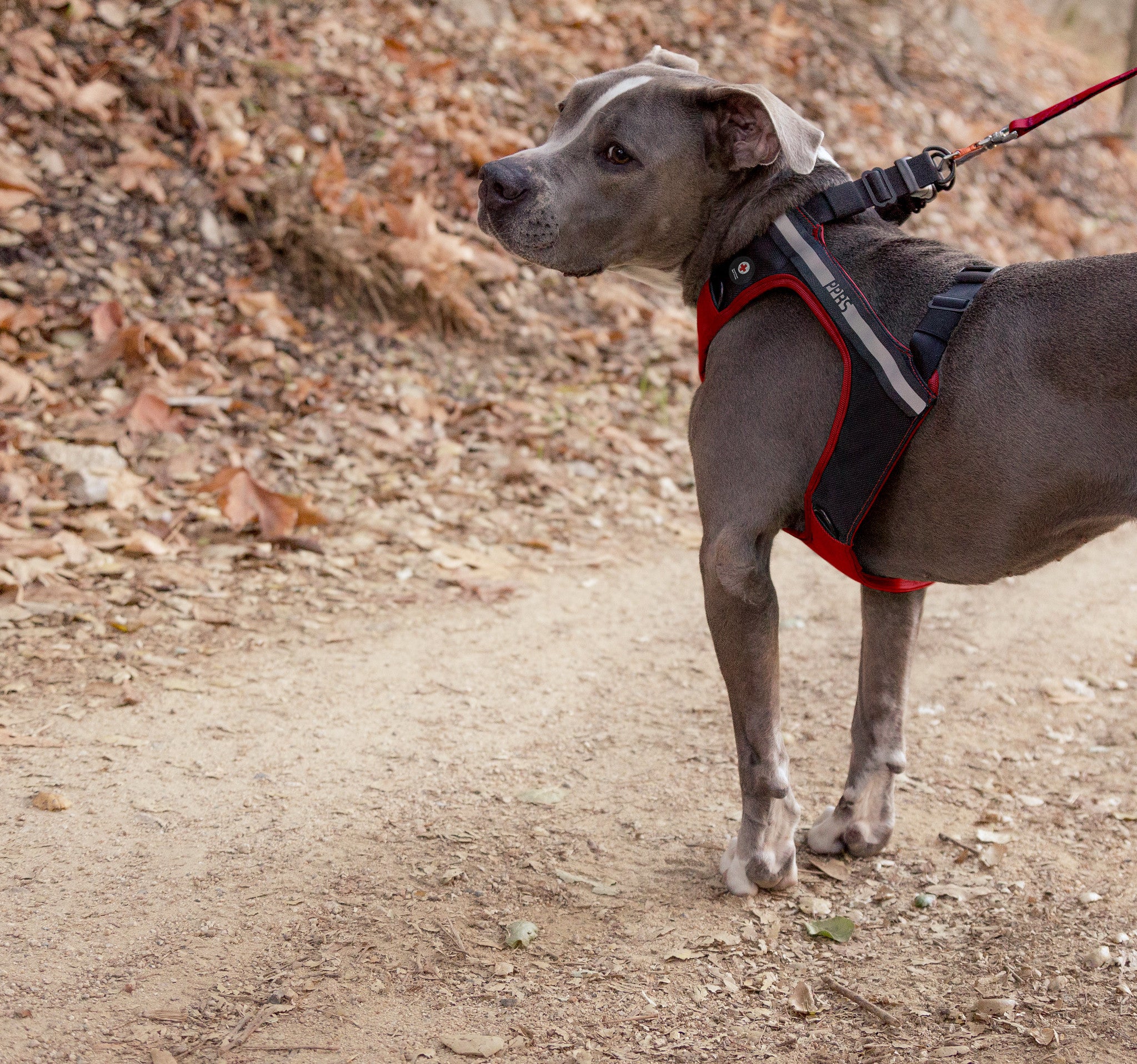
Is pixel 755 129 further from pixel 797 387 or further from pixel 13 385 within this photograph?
pixel 13 385

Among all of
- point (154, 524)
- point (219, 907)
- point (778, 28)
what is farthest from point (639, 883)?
point (778, 28)

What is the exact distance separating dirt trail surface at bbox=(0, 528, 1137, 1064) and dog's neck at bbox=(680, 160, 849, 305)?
185cm

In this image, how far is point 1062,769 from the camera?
4.11 metres

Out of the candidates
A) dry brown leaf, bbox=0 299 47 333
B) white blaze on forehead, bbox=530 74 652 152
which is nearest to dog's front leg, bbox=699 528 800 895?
white blaze on forehead, bbox=530 74 652 152

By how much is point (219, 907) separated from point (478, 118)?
6.65 m

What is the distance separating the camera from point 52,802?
337cm

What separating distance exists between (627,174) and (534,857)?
208 cm

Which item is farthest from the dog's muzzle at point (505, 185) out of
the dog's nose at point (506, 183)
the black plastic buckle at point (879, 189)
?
the black plastic buckle at point (879, 189)

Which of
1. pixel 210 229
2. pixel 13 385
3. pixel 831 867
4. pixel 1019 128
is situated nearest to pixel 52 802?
pixel 831 867

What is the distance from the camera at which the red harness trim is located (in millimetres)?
2840

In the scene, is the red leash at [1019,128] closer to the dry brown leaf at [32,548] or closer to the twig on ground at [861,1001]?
the twig on ground at [861,1001]

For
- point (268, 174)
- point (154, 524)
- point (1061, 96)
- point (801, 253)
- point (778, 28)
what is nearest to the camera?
point (801, 253)

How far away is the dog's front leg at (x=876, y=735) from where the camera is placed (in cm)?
344

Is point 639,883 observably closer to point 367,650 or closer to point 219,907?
point 219,907
